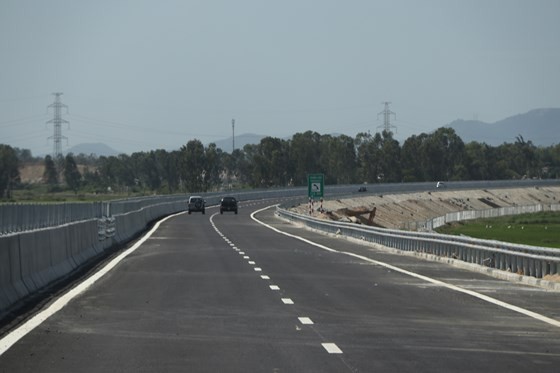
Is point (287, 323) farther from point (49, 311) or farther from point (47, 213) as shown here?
point (47, 213)

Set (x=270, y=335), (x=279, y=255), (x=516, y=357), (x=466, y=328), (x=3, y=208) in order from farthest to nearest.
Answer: (x=279, y=255) → (x=3, y=208) → (x=466, y=328) → (x=270, y=335) → (x=516, y=357)

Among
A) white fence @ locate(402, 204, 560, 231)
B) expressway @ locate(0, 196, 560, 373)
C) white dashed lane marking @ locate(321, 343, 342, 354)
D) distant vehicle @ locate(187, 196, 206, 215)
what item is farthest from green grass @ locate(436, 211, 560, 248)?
white dashed lane marking @ locate(321, 343, 342, 354)

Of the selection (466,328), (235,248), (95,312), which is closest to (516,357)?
(466,328)

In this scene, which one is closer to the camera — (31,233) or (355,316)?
(355,316)

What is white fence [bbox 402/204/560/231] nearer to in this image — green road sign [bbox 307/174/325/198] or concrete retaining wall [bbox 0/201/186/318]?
green road sign [bbox 307/174/325/198]

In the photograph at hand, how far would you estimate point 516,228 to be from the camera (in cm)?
11669

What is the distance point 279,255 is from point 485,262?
802 cm

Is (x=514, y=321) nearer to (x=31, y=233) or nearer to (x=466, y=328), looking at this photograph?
(x=466, y=328)

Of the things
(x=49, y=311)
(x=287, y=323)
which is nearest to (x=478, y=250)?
(x=287, y=323)

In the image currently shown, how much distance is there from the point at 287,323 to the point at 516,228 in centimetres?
10246

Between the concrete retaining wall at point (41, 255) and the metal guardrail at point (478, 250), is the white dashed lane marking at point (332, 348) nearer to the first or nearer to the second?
the concrete retaining wall at point (41, 255)

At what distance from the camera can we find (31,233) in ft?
72.1

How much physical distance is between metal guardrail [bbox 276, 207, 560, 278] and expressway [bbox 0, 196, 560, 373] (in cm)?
89

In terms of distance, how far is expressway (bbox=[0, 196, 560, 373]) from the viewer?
12.9 metres
